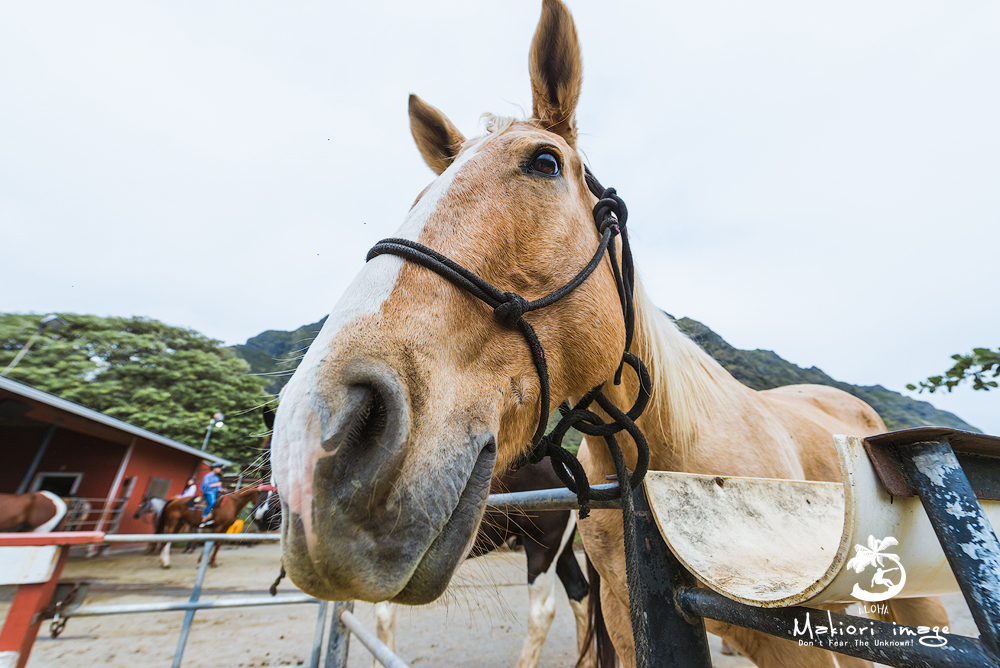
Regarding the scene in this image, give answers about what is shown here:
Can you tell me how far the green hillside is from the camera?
5.01 ft

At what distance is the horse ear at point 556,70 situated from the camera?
1443 mm

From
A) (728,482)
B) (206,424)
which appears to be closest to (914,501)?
(728,482)

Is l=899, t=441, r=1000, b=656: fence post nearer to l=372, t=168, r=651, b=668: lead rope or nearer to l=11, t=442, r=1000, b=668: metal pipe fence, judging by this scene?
l=11, t=442, r=1000, b=668: metal pipe fence

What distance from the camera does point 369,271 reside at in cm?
96

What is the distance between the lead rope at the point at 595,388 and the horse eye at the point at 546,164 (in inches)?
8.4

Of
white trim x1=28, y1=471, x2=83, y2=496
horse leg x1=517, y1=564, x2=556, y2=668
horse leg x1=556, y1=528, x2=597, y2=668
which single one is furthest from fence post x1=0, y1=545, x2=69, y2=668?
white trim x1=28, y1=471, x2=83, y2=496

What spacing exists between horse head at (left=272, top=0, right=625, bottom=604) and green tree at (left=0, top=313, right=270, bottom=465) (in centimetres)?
2317

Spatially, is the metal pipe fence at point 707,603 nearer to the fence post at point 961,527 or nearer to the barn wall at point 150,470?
the fence post at point 961,527

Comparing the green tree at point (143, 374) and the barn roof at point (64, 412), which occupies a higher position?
the green tree at point (143, 374)

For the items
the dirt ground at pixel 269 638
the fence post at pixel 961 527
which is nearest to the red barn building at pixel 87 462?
the dirt ground at pixel 269 638

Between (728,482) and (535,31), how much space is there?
1.60 metres

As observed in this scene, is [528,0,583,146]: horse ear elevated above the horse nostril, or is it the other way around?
[528,0,583,146]: horse ear

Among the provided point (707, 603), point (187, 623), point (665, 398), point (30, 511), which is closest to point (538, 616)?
point (187, 623)

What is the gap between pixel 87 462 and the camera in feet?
47.1
